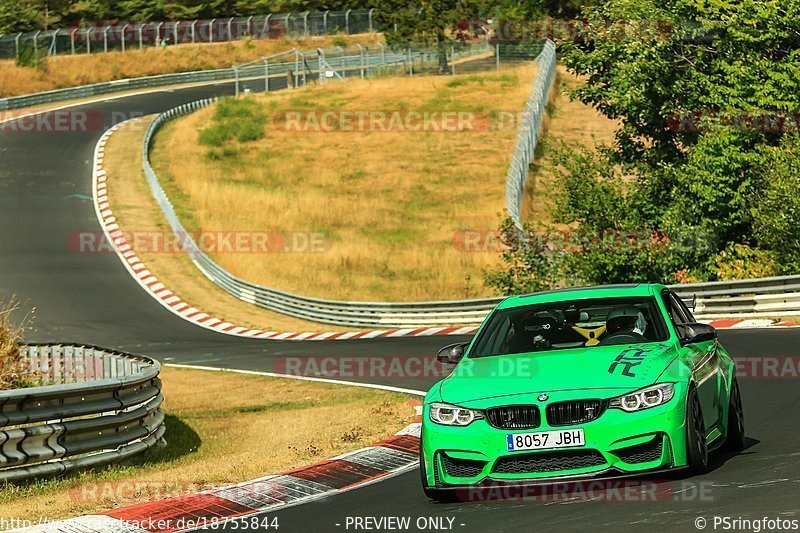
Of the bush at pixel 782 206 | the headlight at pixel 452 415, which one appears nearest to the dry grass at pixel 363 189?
the bush at pixel 782 206

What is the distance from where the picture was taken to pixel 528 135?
49.2 m

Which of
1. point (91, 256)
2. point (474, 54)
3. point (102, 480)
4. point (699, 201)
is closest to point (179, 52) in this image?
point (474, 54)

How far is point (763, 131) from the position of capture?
1147 inches

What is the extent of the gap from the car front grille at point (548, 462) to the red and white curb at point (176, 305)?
18.6 m

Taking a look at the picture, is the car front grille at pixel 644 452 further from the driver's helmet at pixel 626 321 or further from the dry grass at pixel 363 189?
the dry grass at pixel 363 189

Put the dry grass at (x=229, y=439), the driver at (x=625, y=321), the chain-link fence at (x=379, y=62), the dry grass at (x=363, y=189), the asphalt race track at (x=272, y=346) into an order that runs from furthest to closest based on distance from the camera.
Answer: the chain-link fence at (x=379, y=62) → the dry grass at (x=363, y=189) → the dry grass at (x=229, y=439) → the driver at (x=625, y=321) → the asphalt race track at (x=272, y=346)

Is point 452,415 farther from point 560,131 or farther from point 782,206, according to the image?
point 560,131

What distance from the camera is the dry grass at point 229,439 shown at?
35.0 ft

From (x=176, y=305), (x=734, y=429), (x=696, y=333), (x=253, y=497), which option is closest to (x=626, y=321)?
(x=696, y=333)

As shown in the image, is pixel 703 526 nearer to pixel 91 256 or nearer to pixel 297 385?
pixel 297 385

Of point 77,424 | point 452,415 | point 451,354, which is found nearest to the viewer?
point 452,415

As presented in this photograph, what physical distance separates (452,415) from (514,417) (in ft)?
1.49

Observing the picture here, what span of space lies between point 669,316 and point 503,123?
52.0 m

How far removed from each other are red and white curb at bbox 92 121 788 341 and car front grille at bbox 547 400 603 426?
49.8 feet
